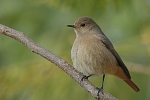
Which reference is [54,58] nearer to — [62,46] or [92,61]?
[92,61]

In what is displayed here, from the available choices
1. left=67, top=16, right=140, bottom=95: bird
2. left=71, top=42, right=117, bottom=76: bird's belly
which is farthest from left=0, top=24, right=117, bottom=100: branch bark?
left=71, top=42, right=117, bottom=76: bird's belly

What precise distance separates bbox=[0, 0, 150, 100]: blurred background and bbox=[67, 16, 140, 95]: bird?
1.17 feet

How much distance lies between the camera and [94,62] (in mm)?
A: 6430

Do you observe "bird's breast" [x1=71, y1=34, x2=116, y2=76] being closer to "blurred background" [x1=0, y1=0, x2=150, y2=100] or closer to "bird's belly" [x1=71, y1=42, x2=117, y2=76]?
→ "bird's belly" [x1=71, y1=42, x2=117, y2=76]

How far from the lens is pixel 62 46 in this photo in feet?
25.4

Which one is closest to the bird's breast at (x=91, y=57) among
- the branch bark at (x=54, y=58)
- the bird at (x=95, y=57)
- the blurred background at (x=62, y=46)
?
the bird at (x=95, y=57)

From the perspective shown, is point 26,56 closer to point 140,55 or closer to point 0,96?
point 0,96

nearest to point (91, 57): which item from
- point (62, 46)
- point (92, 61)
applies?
point (92, 61)

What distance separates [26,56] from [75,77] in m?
2.67

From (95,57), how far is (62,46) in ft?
4.46

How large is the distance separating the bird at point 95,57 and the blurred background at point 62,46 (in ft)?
1.17

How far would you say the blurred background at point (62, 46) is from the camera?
22.1 feet

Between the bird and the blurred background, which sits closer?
the bird

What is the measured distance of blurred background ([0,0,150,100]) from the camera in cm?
675
